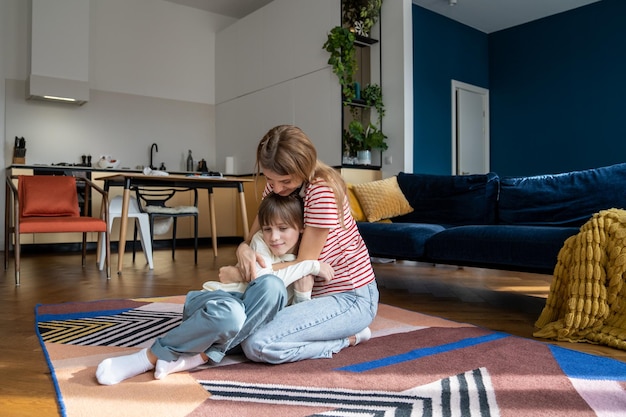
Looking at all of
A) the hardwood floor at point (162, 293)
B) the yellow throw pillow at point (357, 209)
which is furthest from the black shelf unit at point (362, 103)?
the yellow throw pillow at point (357, 209)

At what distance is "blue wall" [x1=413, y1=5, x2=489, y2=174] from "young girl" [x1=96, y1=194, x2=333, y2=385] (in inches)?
167

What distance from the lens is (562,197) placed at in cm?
287

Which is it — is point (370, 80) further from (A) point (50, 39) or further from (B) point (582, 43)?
(A) point (50, 39)

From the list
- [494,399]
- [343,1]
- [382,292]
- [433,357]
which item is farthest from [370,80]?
[494,399]

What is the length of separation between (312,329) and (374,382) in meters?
0.25

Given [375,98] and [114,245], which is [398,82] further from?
[114,245]

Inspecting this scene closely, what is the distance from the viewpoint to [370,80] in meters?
4.97

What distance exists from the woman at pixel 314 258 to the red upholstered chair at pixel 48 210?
6.96 ft

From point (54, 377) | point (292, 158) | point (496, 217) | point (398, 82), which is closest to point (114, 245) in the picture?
point (398, 82)

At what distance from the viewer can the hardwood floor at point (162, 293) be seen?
144 centimetres

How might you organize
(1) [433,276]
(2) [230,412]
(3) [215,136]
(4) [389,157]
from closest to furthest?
(2) [230,412] → (1) [433,276] → (4) [389,157] → (3) [215,136]

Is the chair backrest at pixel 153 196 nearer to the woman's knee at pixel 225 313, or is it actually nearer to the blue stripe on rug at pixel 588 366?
the woman's knee at pixel 225 313

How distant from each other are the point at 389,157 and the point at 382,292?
82.0 inches

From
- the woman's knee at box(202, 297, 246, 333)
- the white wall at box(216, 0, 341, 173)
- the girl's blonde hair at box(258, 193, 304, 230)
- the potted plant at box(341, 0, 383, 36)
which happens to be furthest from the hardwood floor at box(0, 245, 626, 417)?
the potted plant at box(341, 0, 383, 36)
